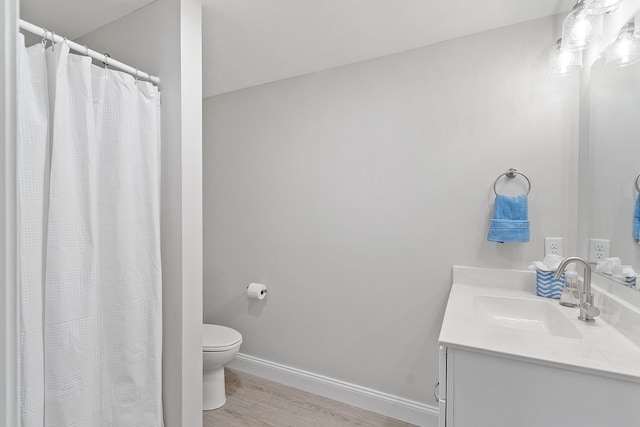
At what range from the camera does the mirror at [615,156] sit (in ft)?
3.79

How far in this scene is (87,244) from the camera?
1.29m

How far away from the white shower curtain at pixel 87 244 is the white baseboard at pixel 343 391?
3.51 ft

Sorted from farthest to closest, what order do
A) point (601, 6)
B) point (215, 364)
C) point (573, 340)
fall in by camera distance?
point (215, 364), point (601, 6), point (573, 340)

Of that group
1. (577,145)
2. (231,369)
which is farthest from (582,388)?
(231,369)

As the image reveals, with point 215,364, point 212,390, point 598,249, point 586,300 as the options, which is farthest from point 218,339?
point 598,249

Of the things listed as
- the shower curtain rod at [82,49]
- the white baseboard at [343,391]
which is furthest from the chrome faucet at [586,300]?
the shower curtain rod at [82,49]


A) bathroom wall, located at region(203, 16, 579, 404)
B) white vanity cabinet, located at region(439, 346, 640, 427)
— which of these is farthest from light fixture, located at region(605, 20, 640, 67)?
white vanity cabinet, located at region(439, 346, 640, 427)

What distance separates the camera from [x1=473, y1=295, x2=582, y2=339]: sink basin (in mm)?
1379

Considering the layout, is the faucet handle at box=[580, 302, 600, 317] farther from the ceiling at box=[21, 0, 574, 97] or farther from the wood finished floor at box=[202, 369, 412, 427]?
the ceiling at box=[21, 0, 574, 97]

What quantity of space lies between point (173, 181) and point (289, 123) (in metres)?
1.10

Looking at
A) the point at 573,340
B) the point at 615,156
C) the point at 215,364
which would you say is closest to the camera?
the point at 573,340

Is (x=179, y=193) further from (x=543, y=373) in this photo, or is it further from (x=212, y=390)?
(x=543, y=373)

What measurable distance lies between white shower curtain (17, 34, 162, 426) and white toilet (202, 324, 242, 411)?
21.5 inches

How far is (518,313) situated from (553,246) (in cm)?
43
